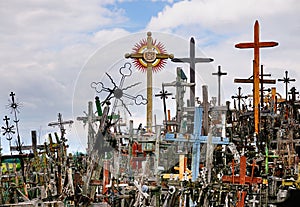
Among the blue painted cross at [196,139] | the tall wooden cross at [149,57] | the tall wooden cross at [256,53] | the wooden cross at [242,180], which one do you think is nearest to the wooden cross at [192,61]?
the tall wooden cross at [149,57]

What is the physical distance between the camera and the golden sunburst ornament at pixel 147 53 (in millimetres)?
16062

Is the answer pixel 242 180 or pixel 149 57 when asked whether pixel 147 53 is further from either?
pixel 242 180

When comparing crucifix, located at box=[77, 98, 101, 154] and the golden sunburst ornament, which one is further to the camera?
the golden sunburst ornament

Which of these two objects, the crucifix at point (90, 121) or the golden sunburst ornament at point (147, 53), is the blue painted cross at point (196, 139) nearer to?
the crucifix at point (90, 121)

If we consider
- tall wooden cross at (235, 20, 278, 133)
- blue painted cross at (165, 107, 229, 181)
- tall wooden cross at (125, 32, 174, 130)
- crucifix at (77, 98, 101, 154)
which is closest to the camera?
blue painted cross at (165, 107, 229, 181)

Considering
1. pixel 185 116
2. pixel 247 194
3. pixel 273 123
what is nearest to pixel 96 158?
pixel 247 194

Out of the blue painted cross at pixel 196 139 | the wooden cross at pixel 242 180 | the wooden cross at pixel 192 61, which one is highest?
the wooden cross at pixel 192 61

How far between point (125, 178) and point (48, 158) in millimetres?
2747

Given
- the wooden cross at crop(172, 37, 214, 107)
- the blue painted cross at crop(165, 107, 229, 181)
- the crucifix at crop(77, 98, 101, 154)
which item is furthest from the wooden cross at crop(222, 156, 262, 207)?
the wooden cross at crop(172, 37, 214, 107)

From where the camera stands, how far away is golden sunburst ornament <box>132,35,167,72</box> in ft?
52.7

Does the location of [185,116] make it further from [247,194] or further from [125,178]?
[247,194]

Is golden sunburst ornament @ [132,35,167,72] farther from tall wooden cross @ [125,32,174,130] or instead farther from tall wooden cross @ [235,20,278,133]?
tall wooden cross @ [235,20,278,133]

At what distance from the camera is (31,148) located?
51.5 feet

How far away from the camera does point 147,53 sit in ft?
52.6
